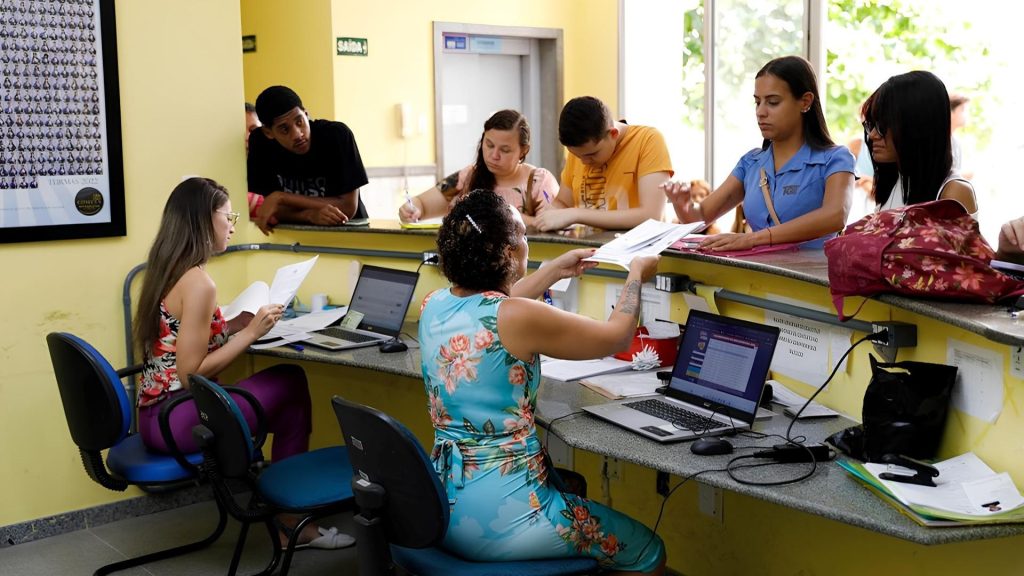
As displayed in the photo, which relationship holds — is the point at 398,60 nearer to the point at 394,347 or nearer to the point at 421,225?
the point at 421,225

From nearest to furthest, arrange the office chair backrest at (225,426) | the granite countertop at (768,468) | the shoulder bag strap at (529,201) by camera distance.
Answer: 1. the granite countertop at (768,468)
2. the office chair backrest at (225,426)
3. the shoulder bag strap at (529,201)

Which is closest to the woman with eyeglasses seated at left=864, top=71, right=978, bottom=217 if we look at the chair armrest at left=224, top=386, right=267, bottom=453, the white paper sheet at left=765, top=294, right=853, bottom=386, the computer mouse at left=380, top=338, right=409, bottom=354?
the white paper sheet at left=765, top=294, right=853, bottom=386

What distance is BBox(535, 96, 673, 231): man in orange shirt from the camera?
134 inches

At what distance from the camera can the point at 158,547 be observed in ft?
12.1

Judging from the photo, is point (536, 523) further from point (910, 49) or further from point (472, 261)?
point (910, 49)

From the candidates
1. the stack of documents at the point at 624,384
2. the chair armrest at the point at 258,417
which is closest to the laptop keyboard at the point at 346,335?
the chair armrest at the point at 258,417

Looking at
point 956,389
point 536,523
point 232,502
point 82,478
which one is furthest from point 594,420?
point 82,478

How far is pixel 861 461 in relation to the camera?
2.11 m

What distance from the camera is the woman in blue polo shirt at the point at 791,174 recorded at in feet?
9.37

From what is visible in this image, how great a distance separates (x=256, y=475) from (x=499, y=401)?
1.09 meters

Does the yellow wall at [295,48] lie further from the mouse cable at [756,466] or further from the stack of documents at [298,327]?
the mouse cable at [756,466]

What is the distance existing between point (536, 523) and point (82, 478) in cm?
234

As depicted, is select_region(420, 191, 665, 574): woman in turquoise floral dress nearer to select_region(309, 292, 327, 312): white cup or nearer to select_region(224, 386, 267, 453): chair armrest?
select_region(224, 386, 267, 453): chair armrest

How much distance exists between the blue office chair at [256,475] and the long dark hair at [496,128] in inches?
50.5
